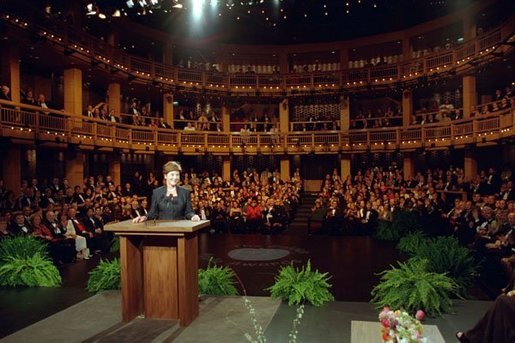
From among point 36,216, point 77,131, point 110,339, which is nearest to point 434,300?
point 110,339

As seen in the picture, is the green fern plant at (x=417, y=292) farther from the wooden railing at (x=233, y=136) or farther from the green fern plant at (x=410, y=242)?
the wooden railing at (x=233, y=136)

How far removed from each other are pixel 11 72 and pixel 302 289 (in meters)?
13.6

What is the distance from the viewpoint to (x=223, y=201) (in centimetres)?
1700

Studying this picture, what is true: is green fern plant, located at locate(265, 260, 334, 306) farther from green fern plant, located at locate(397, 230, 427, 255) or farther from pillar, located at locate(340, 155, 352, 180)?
pillar, located at locate(340, 155, 352, 180)

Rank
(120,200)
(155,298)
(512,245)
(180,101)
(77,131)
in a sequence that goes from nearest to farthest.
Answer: (155,298)
(512,245)
(120,200)
(77,131)
(180,101)

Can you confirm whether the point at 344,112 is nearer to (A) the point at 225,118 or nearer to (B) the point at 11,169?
(A) the point at 225,118

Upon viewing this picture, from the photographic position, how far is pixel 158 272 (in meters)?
5.16

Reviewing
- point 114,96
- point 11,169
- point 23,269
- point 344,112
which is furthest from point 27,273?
point 344,112

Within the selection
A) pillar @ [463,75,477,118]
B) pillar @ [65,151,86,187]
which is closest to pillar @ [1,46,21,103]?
pillar @ [65,151,86,187]

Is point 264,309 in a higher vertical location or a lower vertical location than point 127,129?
lower

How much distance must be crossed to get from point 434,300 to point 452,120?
1541cm

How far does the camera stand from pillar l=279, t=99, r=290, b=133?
2500cm

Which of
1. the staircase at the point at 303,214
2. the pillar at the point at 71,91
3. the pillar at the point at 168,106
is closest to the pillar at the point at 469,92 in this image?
the staircase at the point at 303,214

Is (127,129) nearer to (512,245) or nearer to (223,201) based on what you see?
A: (223,201)
